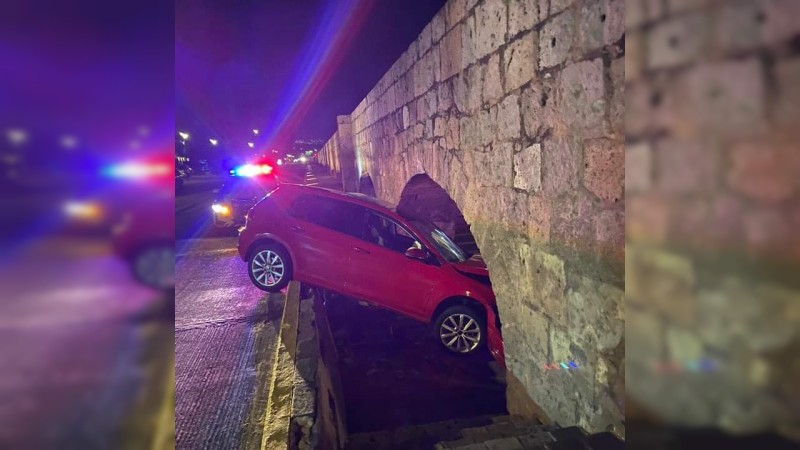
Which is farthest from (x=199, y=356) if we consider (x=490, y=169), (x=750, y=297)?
(x=750, y=297)

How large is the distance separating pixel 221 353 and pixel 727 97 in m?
5.35

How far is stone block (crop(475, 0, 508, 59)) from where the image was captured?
346 centimetres

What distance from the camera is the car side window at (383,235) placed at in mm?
6475

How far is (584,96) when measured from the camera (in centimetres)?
253

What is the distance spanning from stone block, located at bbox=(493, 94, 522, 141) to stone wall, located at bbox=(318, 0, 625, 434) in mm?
15

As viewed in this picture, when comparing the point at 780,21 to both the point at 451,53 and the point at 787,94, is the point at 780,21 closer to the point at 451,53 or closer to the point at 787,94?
the point at 787,94

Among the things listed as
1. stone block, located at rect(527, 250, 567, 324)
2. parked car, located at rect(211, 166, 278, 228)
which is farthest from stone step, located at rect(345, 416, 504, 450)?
parked car, located at rect(211, 166, 278, 228)

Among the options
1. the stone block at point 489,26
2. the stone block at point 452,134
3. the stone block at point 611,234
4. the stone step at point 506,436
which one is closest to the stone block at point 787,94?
the stone block at point 611,234

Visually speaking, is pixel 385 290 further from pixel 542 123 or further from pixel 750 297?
pixel 750 297

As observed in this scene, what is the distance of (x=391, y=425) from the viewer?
181 inches

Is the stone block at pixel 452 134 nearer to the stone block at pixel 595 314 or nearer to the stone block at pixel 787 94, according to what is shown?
the stone block at pixel 595 314

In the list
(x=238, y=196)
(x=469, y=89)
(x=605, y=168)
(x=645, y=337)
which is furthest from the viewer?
(x=238, y=196)

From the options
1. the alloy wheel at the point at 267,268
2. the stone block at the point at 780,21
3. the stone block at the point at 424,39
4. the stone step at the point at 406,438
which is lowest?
the stone step at the point at 406,438

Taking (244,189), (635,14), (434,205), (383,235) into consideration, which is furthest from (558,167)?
(244,189)
